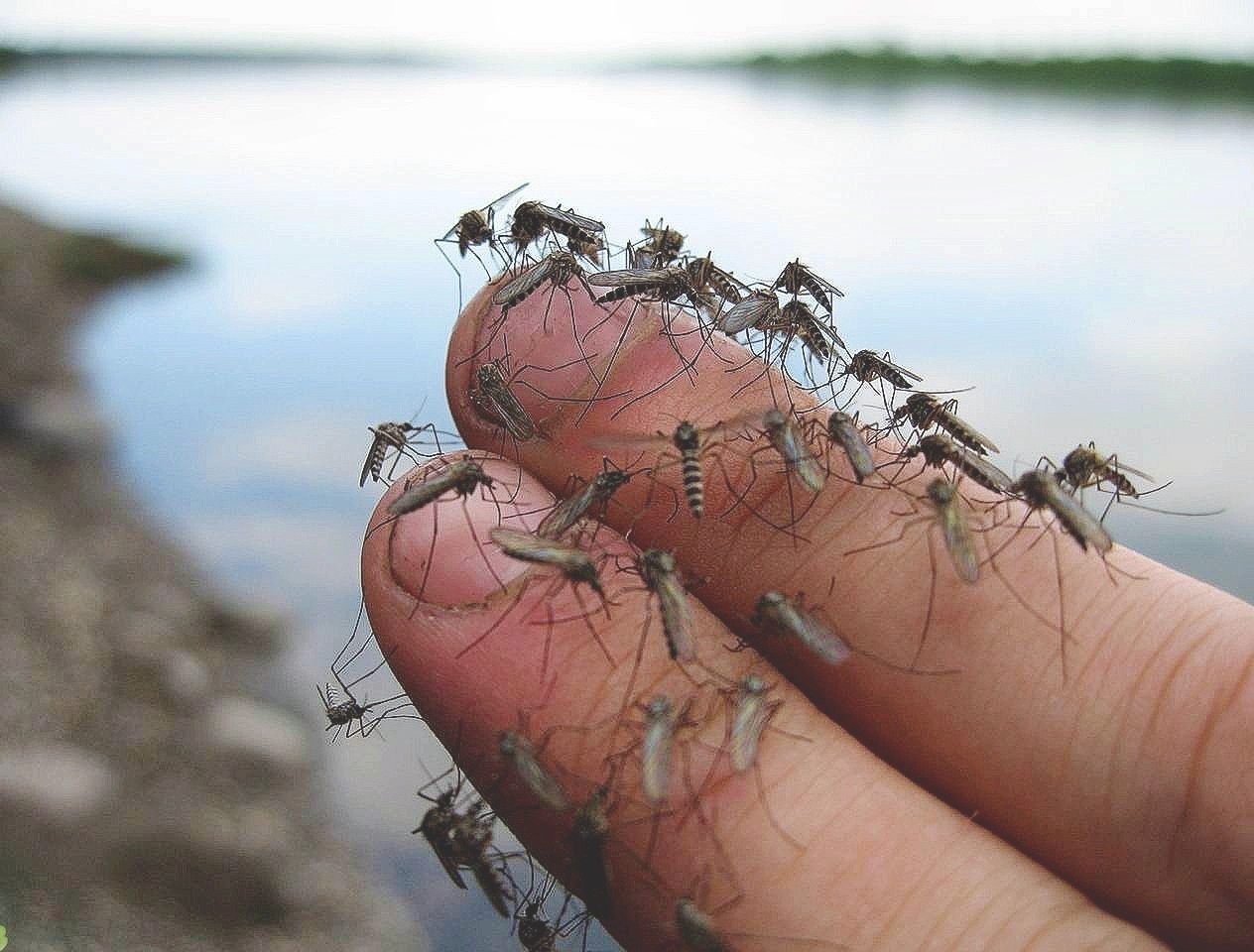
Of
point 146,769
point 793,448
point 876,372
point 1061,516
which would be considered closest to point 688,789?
point 793,448

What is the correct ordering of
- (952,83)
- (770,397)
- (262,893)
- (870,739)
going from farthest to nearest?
(952,83)
(262,893)
(770,397)
(870,739)

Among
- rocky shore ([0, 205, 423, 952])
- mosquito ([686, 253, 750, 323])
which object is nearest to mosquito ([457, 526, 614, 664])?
mosquito ([686, 253, 750, 323])

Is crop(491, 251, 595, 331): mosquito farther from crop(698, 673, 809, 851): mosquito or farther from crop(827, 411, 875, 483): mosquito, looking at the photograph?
crop(698, 673, 809, 851): mosquito

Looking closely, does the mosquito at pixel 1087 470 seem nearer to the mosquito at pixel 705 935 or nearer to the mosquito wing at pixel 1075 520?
the mosquito wing at pixel 1075 520

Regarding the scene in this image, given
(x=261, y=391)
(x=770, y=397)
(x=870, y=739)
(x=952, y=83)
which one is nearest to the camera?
(x=870, y=739)

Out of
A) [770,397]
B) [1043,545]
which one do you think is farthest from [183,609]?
[1043,545]

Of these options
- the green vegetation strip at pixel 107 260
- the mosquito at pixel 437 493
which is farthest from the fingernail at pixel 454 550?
the green vegetation strip at pixel 107 260

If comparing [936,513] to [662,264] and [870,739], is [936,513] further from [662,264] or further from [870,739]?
[662,264]
